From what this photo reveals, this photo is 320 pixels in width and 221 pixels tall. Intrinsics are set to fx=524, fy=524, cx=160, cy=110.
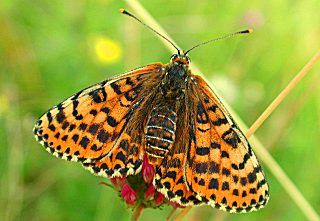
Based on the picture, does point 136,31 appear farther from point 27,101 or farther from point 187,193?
point 187,193

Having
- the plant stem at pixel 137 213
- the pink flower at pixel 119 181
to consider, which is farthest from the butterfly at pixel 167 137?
the plant stem at pixel 137 213

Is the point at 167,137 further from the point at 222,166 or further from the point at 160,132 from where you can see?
the point at 222,166

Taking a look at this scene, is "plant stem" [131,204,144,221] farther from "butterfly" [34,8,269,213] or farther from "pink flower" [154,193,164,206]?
"butterfly" [34,8,269,213]

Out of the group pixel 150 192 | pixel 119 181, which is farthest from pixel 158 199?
pixel 119 181

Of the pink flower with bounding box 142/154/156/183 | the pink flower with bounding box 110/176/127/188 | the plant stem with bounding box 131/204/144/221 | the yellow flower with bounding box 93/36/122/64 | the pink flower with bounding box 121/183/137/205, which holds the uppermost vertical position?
the yellow flower with bounding box 93/36/122/64

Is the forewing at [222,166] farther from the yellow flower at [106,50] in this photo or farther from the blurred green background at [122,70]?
the yellow flower at [106,50]

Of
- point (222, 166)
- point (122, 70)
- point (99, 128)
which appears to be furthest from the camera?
point (122, 70)

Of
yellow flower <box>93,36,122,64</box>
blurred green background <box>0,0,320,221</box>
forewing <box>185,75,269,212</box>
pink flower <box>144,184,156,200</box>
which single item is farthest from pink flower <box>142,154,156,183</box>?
yellow flower <box>93,36,122,64</box>
